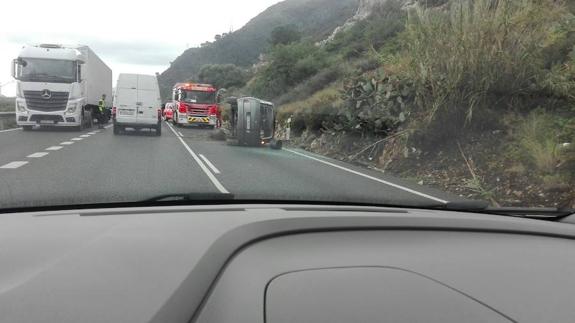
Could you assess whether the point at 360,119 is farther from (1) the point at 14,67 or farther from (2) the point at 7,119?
(2) the point at 7,119

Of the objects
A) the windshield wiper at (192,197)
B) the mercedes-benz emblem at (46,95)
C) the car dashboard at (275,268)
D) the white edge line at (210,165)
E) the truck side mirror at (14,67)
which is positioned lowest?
the white edge line at (210,165)

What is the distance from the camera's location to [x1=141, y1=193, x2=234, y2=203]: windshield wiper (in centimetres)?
308

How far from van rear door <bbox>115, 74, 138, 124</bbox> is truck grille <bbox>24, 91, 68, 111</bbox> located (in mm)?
2180

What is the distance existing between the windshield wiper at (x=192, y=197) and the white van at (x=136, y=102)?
1936 centimetres

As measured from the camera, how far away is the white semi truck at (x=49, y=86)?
2175cm

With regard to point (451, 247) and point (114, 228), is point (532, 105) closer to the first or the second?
point (451, 247)

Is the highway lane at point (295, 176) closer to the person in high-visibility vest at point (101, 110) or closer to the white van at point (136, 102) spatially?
the white van at point (136, 102)

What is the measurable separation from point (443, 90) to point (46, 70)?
16.2 metres

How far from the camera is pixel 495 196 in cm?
654

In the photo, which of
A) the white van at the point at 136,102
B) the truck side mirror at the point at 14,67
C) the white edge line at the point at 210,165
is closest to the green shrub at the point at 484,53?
the white edge line at the point at 210,165

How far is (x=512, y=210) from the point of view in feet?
11.5

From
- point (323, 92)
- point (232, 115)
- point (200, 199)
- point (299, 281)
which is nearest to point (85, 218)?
point (200, 199)

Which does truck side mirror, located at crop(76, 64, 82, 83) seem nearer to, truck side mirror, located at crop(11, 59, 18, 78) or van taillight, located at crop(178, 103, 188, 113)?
truck side mirror, located at crop(11, 59, 18, 78)

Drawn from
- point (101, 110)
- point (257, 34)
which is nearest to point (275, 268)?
point (257, 34)
